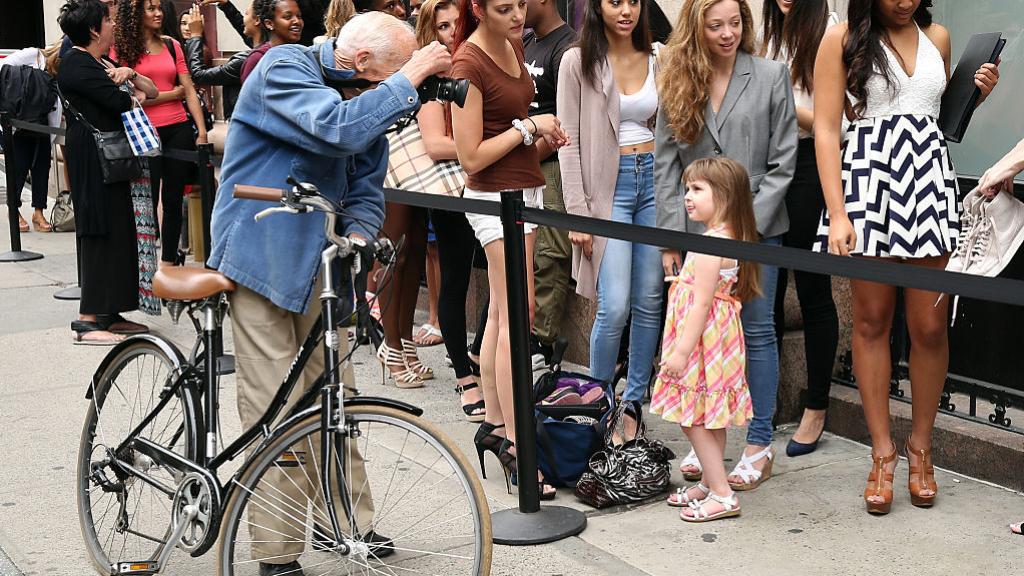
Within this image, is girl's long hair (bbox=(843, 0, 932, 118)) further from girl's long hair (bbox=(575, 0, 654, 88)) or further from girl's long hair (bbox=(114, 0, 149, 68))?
girl's long hair (bbox=(114, 0, 149, 68))

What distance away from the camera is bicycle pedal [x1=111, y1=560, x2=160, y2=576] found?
397cm

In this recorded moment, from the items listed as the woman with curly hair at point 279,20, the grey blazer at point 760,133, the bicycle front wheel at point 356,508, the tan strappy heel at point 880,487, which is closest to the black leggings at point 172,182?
the woman with curly hair at point 279,20

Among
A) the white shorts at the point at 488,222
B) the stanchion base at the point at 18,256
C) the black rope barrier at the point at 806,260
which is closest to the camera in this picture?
the black rope barrier at the point at 806,260

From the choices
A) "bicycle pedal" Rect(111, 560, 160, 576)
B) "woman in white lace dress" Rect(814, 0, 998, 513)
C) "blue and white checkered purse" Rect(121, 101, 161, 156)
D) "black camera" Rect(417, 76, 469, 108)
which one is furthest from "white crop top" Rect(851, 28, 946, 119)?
"blue and white checkered purse" Rect(121, 101, 161, 156)

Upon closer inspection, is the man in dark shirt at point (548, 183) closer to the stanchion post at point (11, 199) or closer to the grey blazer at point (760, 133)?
the grey blazer at point (760, 133)

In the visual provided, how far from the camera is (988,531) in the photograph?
4477mm

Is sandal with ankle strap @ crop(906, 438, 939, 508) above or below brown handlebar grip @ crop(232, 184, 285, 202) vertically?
below

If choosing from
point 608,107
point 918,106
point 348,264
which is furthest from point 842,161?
point 348,264

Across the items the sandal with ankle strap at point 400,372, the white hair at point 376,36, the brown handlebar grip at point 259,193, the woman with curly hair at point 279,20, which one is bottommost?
the sandal with ankle strap at point 400,372

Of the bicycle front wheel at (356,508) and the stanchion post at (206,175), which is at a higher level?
the stanchion post at (206,175)

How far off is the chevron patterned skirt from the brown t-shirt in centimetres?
124

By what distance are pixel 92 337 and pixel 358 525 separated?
4391 mm

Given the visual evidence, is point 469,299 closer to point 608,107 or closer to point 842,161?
point 608,107

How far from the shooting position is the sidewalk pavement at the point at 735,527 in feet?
13.9
